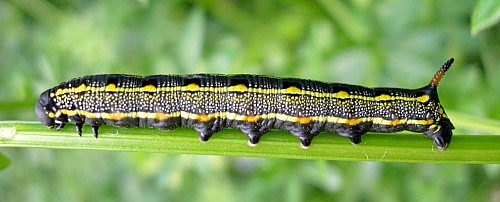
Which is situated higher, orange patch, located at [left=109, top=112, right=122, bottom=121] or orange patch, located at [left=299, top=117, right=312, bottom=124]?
orange patch, located at [left=109, top=112, right=122, bottom=121]

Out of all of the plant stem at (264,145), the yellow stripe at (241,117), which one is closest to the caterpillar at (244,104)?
the yellow stripe at (241,117)

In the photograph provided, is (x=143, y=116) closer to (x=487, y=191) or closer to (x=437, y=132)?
(x=437, y=132)

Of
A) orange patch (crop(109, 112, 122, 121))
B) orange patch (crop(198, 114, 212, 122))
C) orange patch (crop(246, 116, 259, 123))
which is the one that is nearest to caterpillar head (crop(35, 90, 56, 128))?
orange patch (crop(109, 112, 122, 121))

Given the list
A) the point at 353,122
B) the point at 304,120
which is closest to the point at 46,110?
the point at 304,120

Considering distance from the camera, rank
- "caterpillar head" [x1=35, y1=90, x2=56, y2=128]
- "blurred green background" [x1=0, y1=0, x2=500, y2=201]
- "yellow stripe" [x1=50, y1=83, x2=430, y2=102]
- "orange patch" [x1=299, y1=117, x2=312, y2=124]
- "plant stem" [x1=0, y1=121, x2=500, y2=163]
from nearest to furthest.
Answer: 1. "plant stem" [x1=0, y1=121, x2=500, y2=163]
2. "caterpillar head" [x1=35, y1=90, x2=56, y2=128]
3. "orange patch" [x1=299, y1=117, x2=312, y2=124]
4. "yellow stripe" [x1=50, y1=83, x2=430, y2=102]
5. "blurred green background" [x1=0, y1=0, x2=500, y2=201]

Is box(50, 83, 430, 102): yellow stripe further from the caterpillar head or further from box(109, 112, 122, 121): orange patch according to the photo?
box(109, 112, 122, 121): orange patch

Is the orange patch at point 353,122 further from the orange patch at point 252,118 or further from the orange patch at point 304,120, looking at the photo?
the orange patch at point 252,118

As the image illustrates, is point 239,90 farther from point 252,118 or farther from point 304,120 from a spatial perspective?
point 304,120
